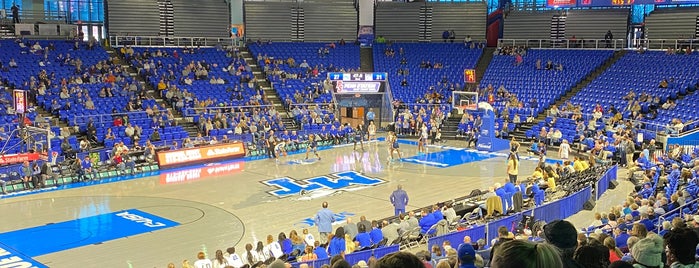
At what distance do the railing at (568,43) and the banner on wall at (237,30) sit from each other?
16.2 meters

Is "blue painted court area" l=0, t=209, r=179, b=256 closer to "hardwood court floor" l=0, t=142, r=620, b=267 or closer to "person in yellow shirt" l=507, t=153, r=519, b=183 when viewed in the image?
"hardwood court floor" l=0, t=142, r=620, b=267

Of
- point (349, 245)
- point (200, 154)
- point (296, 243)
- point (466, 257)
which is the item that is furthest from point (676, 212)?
point (200, 154)

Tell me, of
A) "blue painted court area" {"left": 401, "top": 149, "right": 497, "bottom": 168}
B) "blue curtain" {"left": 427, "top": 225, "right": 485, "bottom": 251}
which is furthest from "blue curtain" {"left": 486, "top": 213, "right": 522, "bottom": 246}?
"blue painted court area" {"left": 401, "top": 149, "right": 497, "bottom": 168}

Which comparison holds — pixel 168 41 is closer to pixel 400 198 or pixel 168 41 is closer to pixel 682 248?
pixel 400 198

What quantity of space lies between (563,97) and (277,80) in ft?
49.9

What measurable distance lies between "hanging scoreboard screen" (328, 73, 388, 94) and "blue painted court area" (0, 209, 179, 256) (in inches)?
757

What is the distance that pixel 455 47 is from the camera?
1709 inches

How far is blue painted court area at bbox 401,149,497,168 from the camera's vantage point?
88.8ft

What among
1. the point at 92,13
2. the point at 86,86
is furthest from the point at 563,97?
the point at 92,13

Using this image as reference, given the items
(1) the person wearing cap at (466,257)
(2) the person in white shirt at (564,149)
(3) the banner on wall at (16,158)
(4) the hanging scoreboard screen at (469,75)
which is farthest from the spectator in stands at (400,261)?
(4) the hanging scoreboard screen at (469,75)

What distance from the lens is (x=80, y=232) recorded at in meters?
16.6

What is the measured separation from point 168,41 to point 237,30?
4.45 m

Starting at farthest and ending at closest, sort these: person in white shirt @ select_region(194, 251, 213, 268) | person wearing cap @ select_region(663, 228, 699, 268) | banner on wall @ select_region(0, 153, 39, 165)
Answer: banner on wall @ select_region(0, 153, 39, 165) < person in white shirt @ select_region(194, 251, 213, 268) < person wearing cap @ select_region(663, 228, 699, 268)

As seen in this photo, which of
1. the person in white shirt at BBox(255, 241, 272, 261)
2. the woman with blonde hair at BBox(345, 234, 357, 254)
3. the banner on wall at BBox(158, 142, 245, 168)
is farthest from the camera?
the banner on wall at BBox(158, 142, 245, 168)
